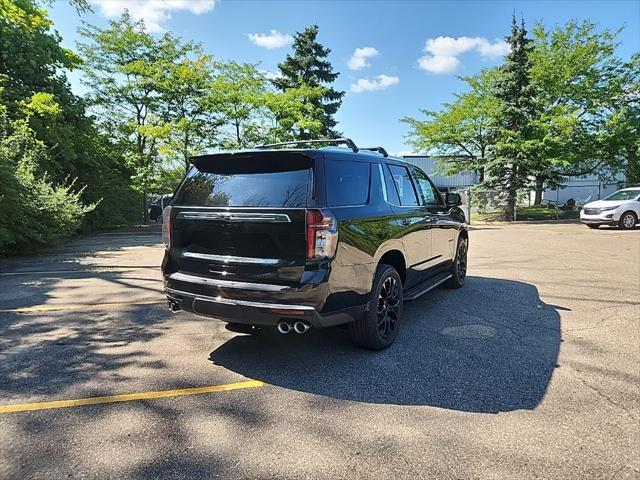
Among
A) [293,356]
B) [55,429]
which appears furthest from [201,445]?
[293,356]

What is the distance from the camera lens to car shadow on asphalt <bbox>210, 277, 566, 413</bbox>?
10.7 feet

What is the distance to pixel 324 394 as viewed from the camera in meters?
3.28

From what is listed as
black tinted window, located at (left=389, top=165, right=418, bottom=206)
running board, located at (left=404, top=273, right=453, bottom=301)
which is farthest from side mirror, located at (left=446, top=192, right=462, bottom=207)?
black tinted window, located at (left=389, top=165, right=418, bottom=206)

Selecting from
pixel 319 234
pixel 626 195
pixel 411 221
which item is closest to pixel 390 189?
pixel 411 221

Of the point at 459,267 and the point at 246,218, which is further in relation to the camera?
the point at 459,267

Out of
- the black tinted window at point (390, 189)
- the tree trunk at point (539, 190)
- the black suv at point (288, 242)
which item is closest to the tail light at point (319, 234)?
the black suv at point (288, 242)

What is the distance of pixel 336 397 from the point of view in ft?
10.6

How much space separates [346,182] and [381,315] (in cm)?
132

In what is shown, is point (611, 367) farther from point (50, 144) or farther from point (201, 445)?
point (50, 144)

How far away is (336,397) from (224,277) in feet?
4.37

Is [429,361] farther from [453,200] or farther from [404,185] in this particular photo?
[453,200]

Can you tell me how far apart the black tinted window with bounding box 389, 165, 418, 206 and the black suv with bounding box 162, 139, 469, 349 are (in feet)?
1.29

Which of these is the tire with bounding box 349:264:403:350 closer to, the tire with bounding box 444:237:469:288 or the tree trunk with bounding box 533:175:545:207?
the tire with bounding box 444:237:469:288

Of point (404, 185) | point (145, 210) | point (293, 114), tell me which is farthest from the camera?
point (145, 210)
